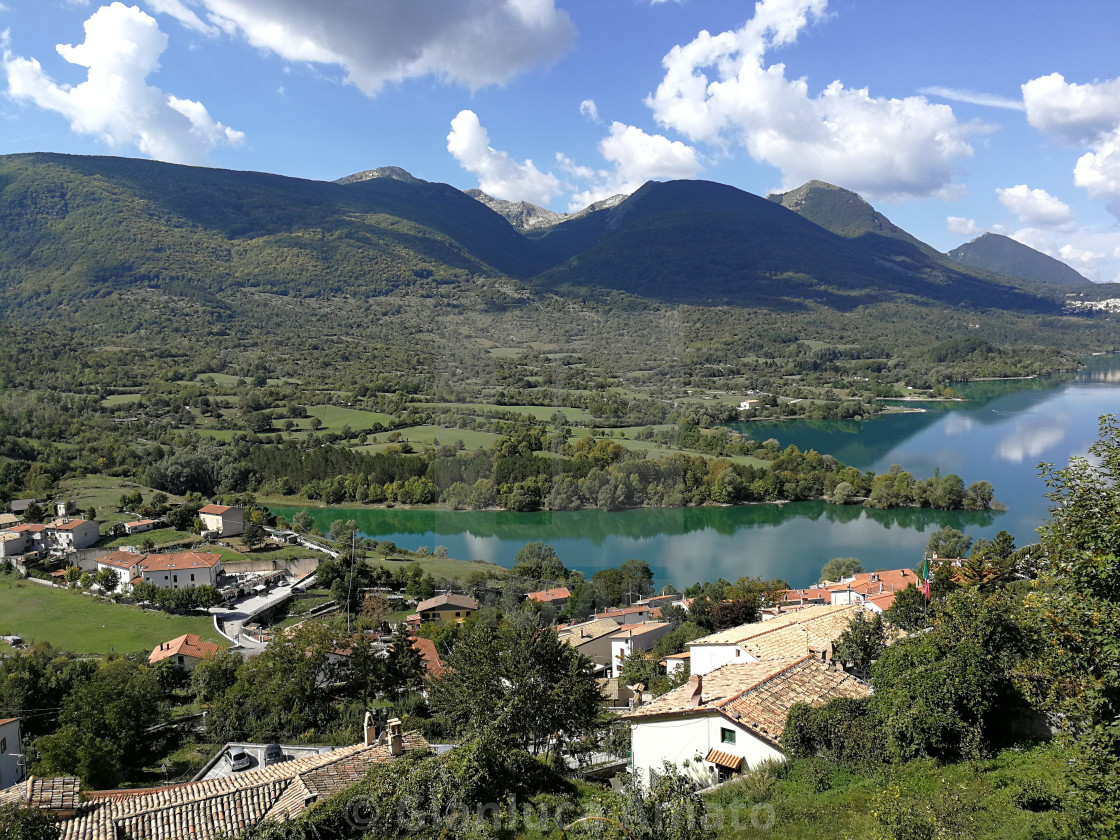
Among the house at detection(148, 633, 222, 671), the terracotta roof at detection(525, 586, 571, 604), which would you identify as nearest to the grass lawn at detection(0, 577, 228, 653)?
the house at detection(148, 633, 222, 671)

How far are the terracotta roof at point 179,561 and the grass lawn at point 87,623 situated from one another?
1.05 metres

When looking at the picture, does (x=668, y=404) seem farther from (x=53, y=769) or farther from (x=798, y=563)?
(x=53, y=769)

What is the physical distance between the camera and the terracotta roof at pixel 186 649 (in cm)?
1078

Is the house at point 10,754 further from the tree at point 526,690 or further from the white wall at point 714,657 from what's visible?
the white wall at point 714,657

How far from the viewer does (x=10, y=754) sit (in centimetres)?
733

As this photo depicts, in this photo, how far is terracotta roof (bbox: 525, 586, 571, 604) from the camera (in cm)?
1301

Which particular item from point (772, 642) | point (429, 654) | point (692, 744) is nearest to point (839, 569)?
point (429, 654)

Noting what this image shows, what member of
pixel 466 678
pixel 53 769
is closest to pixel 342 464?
pixel 53 769

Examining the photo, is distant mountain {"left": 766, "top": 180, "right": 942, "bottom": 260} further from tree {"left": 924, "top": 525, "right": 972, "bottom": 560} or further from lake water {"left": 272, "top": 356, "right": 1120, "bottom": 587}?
tree {"left": 924, "top": 525, "right": 972, "bottom": 560}

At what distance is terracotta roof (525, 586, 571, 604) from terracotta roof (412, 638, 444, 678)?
2527 mm

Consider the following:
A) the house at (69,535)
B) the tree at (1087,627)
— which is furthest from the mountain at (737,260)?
the tree at (1087,627)

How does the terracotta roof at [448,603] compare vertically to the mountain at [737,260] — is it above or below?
below

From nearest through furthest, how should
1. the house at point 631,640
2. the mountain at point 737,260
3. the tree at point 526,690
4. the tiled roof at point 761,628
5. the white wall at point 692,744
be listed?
1. the white wall at point 692,744
2. the tree at point 526,690
3. the tiled roof at point 761,628
4. the house at point 631,640
5. the mountain at point 737,260

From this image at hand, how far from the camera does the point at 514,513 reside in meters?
17.9
